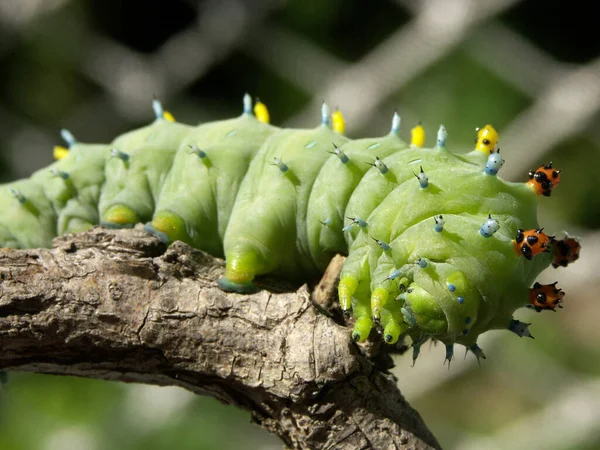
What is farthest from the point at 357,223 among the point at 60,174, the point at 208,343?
the point at 60,174

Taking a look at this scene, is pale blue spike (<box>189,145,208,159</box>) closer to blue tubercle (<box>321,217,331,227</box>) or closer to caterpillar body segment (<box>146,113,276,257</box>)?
caterpillar body segment (<box>146,113,276,257</box>)

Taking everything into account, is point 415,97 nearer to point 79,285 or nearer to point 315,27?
point 315,27

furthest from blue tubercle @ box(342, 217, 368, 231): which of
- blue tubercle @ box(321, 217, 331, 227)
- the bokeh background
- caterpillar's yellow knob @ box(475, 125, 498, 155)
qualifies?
the bokeh background

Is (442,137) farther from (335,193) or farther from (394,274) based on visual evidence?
(394,274)

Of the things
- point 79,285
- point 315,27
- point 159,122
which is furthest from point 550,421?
point 79,285

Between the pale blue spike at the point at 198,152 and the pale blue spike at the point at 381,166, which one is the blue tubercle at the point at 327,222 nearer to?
the pale blue spike at the point at 381,166

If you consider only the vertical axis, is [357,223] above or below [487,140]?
below
